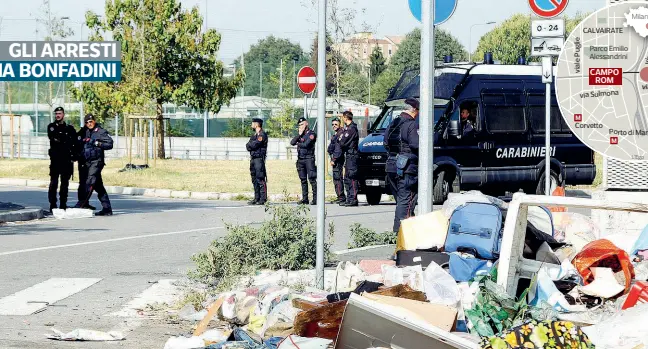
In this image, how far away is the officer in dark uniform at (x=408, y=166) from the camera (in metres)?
13.8

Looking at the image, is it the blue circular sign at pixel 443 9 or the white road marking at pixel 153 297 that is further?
the blue circular sign at pixel 443 9

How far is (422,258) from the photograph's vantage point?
915 cm

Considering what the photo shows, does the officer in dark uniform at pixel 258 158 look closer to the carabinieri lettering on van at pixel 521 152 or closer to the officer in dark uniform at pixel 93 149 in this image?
the officer in dark uniform at pixel 93 149

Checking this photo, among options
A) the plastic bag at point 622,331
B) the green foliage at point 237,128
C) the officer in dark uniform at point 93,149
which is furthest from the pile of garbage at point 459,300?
the green foliage at point 237,128

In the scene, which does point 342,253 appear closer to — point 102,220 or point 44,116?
point 102,220

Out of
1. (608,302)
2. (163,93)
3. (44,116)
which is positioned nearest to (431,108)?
(608,302)

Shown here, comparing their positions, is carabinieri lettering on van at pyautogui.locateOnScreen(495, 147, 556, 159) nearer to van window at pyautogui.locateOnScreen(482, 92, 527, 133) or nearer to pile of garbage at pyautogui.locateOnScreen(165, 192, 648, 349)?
van window at pyautogui.locateOnScreen(482, 92, 527, 133)

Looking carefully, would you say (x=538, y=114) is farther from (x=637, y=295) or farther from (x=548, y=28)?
(x=637, y=295)

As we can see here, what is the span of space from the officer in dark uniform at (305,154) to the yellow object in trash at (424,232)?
12.7 metres

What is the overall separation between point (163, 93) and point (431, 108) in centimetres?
3977

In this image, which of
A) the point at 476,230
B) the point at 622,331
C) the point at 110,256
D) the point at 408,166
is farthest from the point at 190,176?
the point at 622,331

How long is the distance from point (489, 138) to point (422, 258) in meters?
12.8

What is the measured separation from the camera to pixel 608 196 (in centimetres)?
1123

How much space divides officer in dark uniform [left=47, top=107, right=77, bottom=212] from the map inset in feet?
44.6
